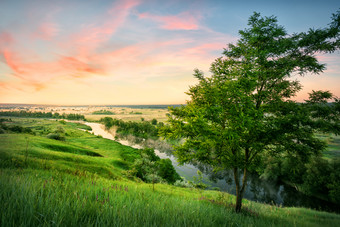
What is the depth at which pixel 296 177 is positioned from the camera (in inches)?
1641

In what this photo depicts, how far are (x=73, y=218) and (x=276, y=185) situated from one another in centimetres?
6406

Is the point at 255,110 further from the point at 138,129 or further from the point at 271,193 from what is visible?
the point at 138,129

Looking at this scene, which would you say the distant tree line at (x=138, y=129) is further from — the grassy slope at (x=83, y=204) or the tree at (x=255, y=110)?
the grassy slope at (x=83, y=204)

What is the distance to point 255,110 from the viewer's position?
23.8 ft

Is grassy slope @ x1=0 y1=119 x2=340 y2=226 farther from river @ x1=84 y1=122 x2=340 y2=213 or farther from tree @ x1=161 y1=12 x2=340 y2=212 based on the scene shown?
river @ x1=84 y1=122 x2=340 y2=213

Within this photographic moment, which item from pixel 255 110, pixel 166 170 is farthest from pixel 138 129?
pixel 255 110

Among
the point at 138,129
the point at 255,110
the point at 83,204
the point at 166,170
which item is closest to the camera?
the point at 83,204

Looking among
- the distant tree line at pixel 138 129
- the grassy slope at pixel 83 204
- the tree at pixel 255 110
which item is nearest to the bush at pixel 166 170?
the tree at pixel 255 110

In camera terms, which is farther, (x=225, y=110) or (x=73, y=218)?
(x=225, y=110)

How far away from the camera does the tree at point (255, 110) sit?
25.1 ft

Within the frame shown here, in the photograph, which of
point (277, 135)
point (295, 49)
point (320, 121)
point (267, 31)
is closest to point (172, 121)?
point (277, 135)

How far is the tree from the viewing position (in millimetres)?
7660

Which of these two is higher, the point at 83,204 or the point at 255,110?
the point at 255,110

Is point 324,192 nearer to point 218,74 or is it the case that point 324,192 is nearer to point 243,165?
point 243,165
